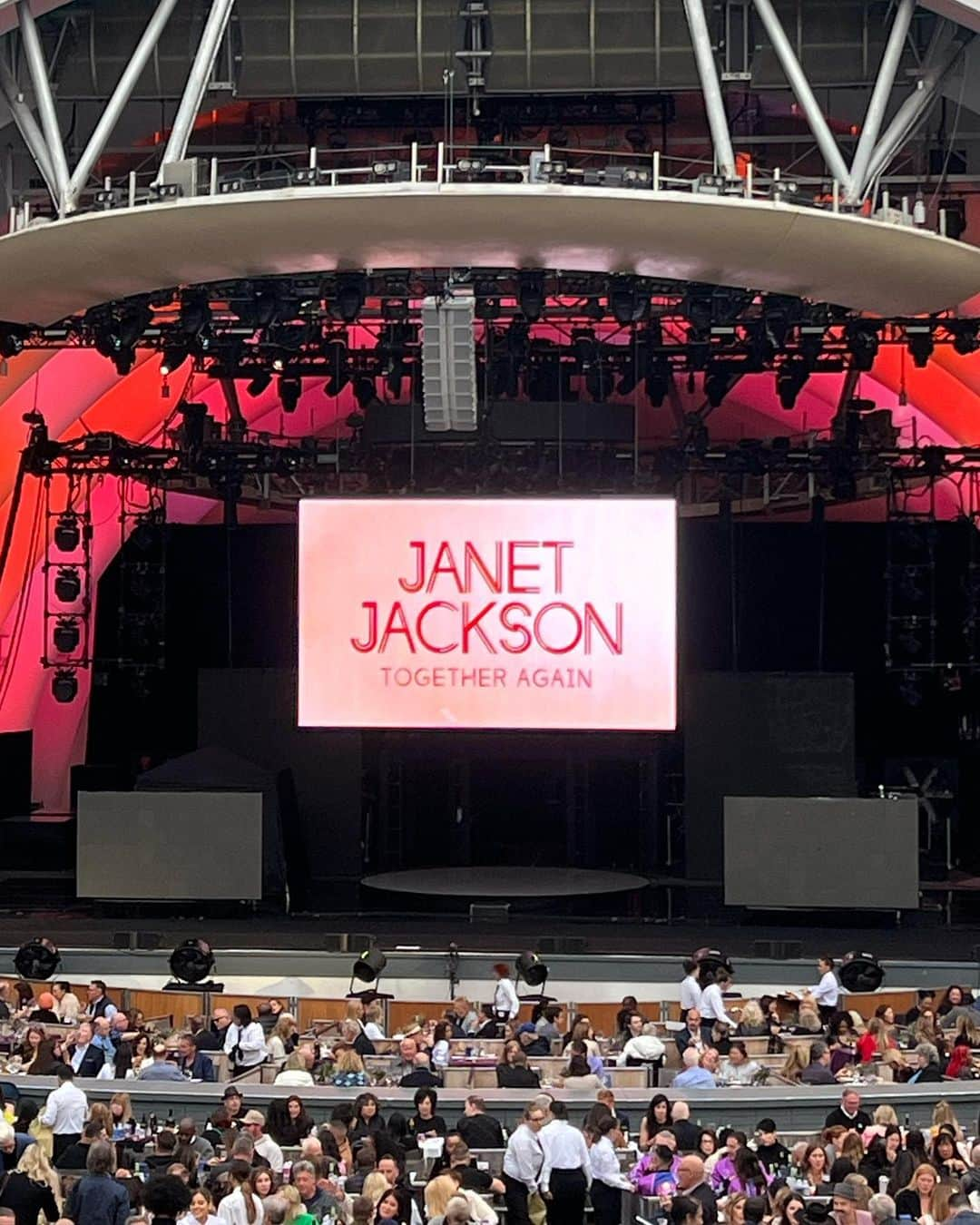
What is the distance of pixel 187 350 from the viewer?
22.0m

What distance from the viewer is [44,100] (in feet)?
58.9

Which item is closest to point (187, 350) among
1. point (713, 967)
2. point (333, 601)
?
point (333, 601)

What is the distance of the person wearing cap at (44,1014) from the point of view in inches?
683

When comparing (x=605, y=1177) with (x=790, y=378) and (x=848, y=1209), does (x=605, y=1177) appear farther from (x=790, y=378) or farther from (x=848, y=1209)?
(x=790, y=378)

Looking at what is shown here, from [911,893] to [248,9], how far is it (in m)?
13.8

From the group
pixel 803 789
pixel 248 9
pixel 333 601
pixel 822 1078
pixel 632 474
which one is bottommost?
pixel 822 1078

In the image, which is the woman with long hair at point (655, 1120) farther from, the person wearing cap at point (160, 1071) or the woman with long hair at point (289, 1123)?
the person wearing cap at point (160, 1071)

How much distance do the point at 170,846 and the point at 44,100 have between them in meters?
11.1

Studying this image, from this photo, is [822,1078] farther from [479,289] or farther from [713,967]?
[479,289]

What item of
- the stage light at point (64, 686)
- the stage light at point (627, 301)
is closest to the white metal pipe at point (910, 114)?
the stage light at point (627, 301)

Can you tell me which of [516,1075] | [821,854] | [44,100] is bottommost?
[516,1075]

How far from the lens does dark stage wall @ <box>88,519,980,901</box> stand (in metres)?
31.0

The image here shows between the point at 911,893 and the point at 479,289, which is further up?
the point at 479,289

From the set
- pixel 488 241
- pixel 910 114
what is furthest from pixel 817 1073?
pixel 910 114
